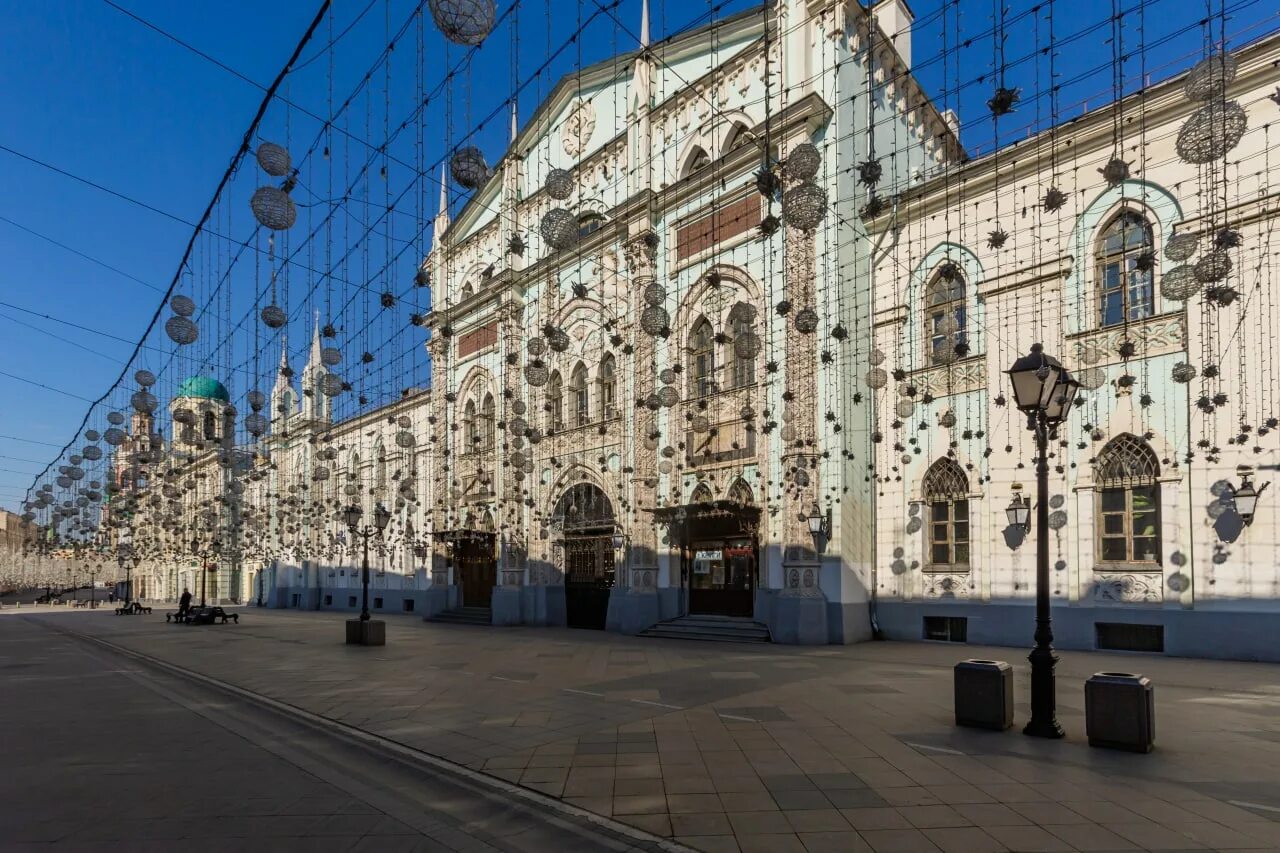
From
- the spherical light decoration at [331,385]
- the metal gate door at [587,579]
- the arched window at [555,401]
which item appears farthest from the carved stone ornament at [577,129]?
the spherical light decoration at [331,385]

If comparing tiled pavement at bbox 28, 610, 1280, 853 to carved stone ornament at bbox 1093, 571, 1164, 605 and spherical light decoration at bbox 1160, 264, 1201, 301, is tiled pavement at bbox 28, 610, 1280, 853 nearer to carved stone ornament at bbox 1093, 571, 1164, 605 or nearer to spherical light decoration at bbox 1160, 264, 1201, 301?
carved stone ornament at bbox 1093, 571, 1164, 605

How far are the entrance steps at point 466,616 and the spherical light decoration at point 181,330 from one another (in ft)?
57.2

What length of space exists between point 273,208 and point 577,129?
70.0ft

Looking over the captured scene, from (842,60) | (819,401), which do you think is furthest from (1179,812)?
(842,60)

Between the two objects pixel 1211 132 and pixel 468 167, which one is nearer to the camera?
pixel 1211 132

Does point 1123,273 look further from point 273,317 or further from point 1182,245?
point 273,317

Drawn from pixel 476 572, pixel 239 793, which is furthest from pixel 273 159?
pixel 476 572

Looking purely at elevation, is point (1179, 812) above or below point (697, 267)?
below

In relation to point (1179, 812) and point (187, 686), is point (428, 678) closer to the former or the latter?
point (187, 686)

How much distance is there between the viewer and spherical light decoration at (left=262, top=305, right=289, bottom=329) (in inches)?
531

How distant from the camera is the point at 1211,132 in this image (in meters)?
9.18

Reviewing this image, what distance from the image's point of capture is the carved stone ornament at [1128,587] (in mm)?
16281

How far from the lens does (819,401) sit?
20.6 meters

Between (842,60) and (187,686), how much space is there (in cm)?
2208
